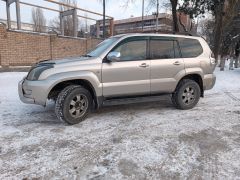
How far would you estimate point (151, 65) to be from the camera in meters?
5.81

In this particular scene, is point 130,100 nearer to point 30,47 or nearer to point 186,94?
point 186,94

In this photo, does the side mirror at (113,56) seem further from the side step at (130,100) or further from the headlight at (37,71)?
the headlight at (37,71)

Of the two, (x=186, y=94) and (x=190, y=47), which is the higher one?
(x=190, y=47)

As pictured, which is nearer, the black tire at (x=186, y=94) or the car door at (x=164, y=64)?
the car door at (x=164, y=64)

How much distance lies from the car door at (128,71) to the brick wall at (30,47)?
34.7 ft

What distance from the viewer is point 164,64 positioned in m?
5.98

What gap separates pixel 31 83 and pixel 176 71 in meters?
3.29

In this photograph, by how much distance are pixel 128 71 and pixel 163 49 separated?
45.7 inches

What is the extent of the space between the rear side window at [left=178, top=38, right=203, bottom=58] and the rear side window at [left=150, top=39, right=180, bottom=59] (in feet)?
0.62


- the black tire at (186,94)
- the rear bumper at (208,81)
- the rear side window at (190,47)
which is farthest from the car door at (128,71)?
the rear bumper at (208,81)

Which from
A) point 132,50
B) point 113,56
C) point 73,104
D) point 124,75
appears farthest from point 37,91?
point 132,50

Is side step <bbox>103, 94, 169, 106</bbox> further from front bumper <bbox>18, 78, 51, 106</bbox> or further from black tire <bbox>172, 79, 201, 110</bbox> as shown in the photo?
front bumper <bbox>18, 78, 51, 106</bbox>

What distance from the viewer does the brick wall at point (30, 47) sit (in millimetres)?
14258

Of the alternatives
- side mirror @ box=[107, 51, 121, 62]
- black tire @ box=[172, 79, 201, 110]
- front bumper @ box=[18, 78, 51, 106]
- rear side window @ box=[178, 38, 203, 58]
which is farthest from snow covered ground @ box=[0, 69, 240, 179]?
rear side window @ box=[178, 38, 203, 58]
